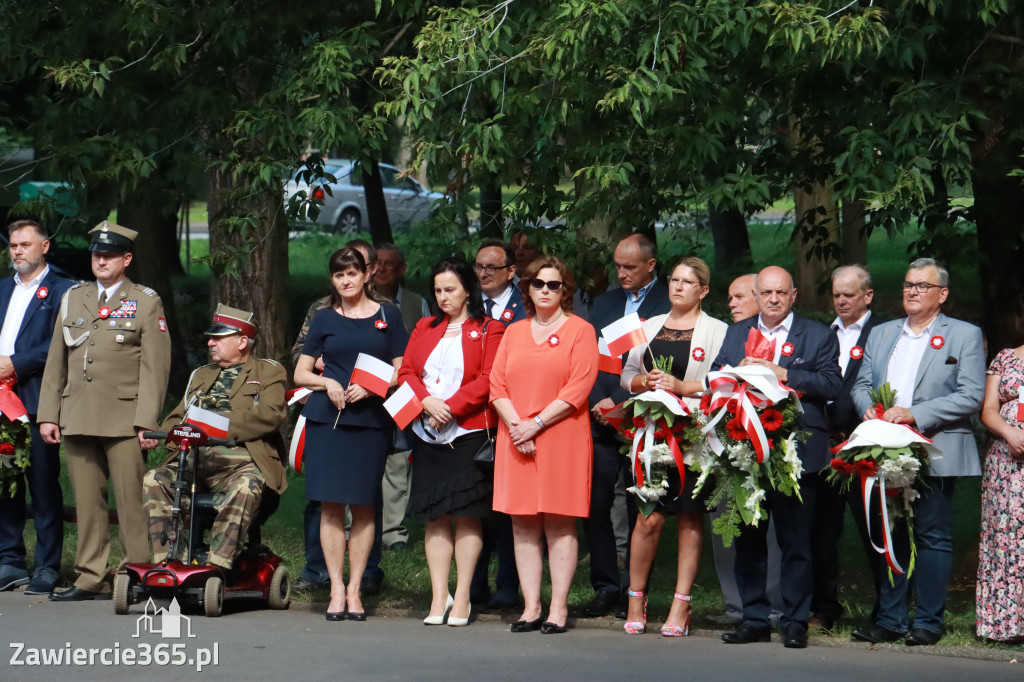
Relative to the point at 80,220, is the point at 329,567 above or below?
below

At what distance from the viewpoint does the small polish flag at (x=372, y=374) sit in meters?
8.61

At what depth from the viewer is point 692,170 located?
28.6ft

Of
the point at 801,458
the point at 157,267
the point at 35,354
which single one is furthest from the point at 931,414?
the point at 157,267

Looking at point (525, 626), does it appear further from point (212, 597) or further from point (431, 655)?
point (212, 597)

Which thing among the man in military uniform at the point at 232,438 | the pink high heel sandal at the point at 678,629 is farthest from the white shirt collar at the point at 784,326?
the man in military uniform at the point at 232,438

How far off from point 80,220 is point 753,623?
20.1ft

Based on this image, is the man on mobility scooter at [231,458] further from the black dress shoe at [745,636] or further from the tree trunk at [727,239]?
the tree trunk at [727,239]

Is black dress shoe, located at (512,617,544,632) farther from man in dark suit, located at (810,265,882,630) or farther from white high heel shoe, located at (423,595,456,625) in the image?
man in dark suit, located at (810,265,882,630)

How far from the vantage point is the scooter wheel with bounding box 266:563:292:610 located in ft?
29.8

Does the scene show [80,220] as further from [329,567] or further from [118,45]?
[329,567]

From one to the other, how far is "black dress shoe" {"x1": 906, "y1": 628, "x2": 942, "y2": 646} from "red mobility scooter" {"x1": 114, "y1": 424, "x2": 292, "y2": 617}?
378 centimetres

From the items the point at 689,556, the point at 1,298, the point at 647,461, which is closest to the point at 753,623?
the point at 689,556

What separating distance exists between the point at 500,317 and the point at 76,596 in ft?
10.5

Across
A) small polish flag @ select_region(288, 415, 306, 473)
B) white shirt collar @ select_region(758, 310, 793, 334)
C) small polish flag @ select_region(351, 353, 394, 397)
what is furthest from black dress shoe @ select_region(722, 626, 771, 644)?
small polish flag @ select_region(288, 415, 306, 473)
